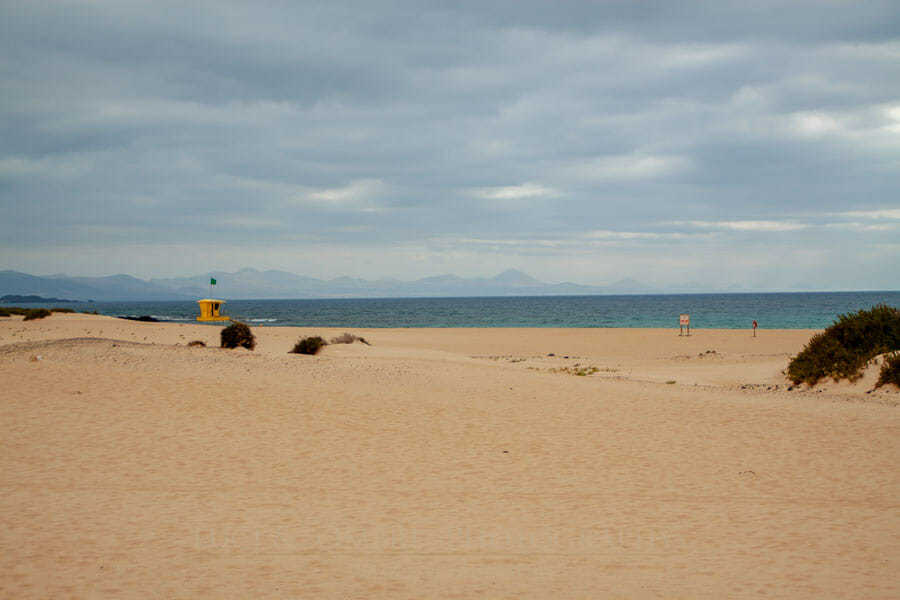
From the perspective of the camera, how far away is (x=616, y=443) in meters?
11.7

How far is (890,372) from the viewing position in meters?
16.6

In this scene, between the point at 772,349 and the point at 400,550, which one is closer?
the point at 400,550

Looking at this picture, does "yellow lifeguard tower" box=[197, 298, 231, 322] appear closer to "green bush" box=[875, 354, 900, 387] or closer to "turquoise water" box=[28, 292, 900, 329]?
"turquoise water" box=[28, 292, 900, 329]

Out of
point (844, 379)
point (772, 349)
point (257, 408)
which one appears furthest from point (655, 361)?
point (257, 408)

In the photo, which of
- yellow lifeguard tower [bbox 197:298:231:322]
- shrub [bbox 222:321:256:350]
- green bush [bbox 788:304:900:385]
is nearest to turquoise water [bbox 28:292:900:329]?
yellow lifeguard tower [bbox 197:298:231:322]

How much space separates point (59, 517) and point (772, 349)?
3370cm

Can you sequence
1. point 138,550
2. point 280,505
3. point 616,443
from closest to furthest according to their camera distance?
point 138,550 < point 280,505 < point 616,443

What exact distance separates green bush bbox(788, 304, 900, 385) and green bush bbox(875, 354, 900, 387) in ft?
2.64

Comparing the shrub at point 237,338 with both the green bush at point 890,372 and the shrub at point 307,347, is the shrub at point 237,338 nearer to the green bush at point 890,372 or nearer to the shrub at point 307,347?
the shrub at point 307,347

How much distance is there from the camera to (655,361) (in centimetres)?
2872

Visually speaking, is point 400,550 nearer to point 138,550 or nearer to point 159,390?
point 138,550

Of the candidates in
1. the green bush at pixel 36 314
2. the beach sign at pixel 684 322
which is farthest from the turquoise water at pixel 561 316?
the green bush at pixel 36 314

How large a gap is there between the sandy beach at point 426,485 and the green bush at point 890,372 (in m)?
0.50

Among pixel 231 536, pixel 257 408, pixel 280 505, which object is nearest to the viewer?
pixel 231 536
